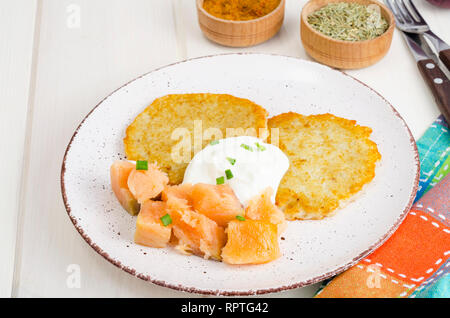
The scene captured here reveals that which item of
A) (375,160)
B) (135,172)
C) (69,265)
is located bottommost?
(69,265)

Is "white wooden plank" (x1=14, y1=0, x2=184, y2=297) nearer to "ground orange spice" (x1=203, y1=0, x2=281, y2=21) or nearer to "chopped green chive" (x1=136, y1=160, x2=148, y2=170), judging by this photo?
"ground orange spice" (x1=203, y1=0, x2=281, y2=21)

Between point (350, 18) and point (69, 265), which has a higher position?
point (350, 18)

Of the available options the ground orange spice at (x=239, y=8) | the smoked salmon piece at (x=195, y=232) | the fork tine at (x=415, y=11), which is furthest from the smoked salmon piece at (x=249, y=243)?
the fork tine at (x=415, y=11)

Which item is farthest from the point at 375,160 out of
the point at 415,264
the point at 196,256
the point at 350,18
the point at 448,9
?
the point at 448,9

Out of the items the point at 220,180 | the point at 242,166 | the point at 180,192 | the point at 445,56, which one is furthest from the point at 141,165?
the point at 445,56

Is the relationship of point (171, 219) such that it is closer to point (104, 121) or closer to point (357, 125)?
point (104, 121)

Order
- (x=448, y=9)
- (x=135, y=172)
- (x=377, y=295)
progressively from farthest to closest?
(x=448, y=9) → (x=135, y=172) → (x=377, y=295)

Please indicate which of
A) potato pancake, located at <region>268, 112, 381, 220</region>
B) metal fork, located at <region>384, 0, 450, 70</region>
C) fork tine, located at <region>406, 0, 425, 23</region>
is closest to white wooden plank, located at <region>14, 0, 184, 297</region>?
potato pancake, located at <region>268, 112, 381, 220</region>
